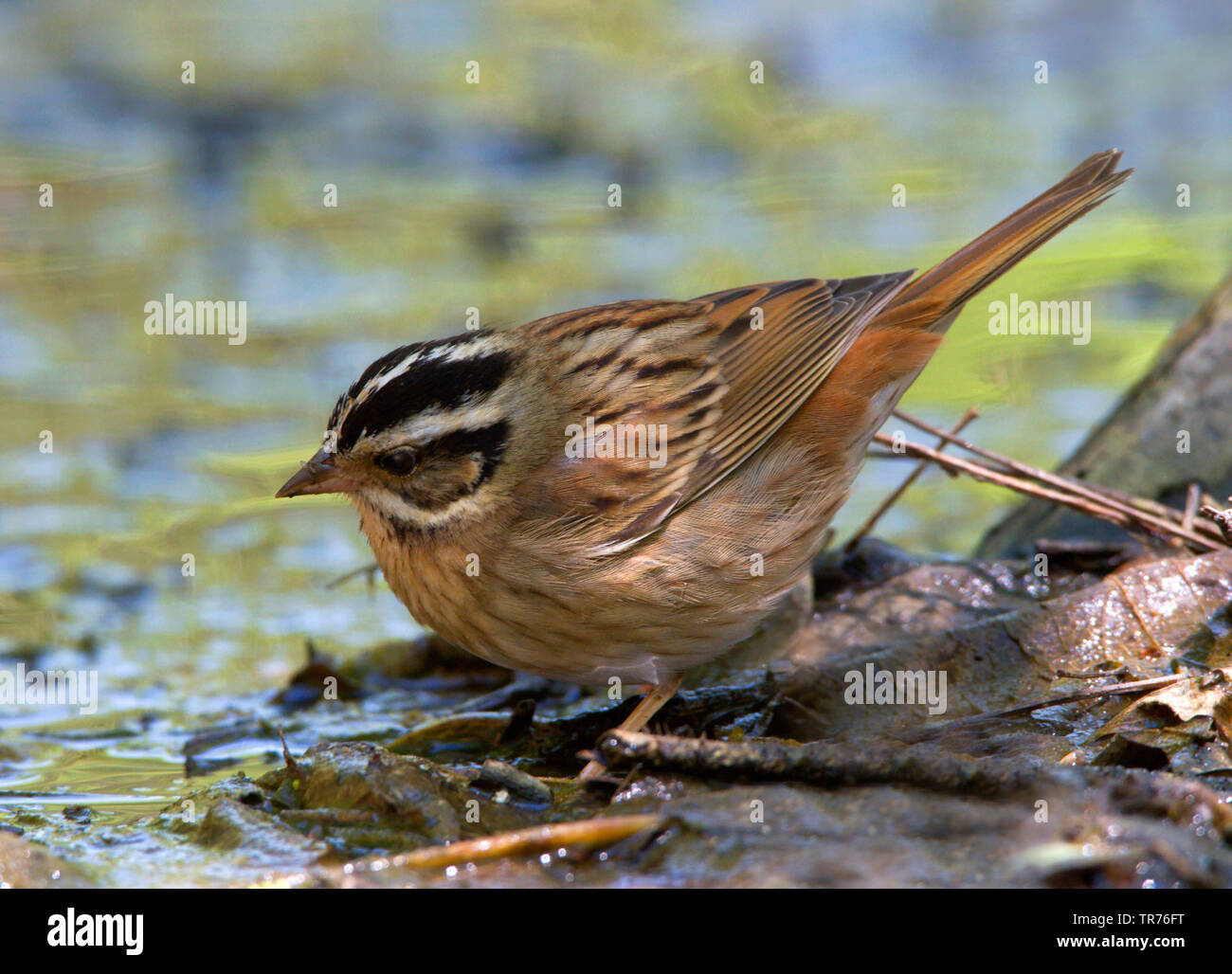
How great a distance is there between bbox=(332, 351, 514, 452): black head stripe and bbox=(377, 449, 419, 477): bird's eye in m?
0.13

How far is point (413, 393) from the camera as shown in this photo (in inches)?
232

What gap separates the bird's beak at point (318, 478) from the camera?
612 centimetres

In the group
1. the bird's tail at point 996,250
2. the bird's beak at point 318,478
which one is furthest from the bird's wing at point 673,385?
the bird's beak at point 318,478

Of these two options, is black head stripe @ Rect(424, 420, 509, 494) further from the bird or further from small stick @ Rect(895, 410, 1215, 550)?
small stick @ Rect(895, 410, 1215, 550)

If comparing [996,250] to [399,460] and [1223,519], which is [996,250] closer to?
[1223,519]

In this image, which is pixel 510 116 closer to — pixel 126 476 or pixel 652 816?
pixel 126 476

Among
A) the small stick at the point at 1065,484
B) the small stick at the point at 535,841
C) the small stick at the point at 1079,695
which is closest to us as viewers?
the small stick at the point at 535,841

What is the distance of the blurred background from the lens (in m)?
8.37

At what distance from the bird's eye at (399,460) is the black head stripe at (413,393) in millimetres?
135

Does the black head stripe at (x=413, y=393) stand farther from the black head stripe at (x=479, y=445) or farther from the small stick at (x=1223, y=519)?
the small stick at (x=1223, y=519)

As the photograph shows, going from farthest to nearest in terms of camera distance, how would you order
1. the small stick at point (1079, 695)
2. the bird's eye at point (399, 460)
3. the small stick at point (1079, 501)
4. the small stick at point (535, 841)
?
1. the small stick at point (1079, 501)
2. the bird's eye at point (399, 460)
3. the small stick at point (1079, 695)
4. the small stick at point (535, 841)

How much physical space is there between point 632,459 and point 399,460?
973 millimetres

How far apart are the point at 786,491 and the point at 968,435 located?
3.48m

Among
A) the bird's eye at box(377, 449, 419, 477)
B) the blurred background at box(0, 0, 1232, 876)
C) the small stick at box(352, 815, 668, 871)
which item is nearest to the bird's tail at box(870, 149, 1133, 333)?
the blurred background at box(0, 0, 1232, 876)
